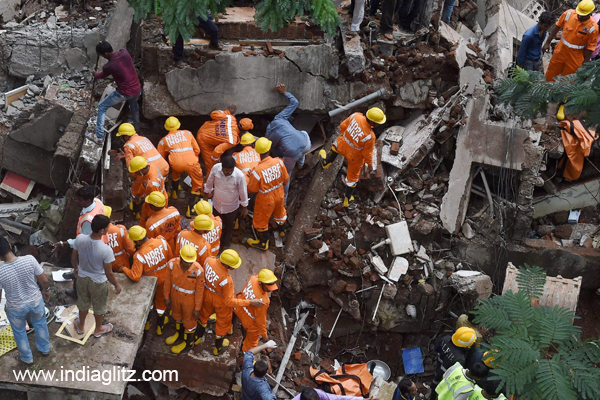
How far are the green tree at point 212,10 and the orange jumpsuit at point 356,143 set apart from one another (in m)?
1.44

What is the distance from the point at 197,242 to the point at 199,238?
0.19 ft

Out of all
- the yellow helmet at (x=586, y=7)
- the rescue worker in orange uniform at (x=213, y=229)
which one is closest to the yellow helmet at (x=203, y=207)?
the rescue worker in orange uniform at (x=213, y=229)

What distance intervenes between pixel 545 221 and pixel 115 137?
709cm

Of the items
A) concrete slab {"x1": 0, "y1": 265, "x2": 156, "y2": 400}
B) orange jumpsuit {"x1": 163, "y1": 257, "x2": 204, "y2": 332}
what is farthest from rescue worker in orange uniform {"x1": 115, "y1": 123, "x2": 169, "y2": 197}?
concrete slab {"x1": 0, "y1": 265, "x2": 156, "y2": 400}

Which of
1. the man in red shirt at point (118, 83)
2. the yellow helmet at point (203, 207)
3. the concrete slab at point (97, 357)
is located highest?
the man in red shirt at point (118, 83)

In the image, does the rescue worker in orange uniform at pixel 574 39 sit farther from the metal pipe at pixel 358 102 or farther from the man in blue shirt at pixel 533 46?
the metal pipe at pixel 358 102

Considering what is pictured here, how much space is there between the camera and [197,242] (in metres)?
7.46

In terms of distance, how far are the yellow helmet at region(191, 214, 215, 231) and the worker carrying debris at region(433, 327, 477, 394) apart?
11.4 feet

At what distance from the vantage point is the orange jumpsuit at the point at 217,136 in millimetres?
8891

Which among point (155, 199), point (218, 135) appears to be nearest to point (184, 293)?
point (155, 199)

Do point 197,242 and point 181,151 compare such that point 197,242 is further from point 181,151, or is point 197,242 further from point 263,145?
point 263,145

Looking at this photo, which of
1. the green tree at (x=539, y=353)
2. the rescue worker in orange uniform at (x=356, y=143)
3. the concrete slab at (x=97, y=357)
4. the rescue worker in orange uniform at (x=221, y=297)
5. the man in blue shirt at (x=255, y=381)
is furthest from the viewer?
the rescue worker in orange uniform at (x=356, y=143)

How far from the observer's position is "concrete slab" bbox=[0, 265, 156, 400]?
252 inches

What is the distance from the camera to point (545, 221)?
9711 mm
